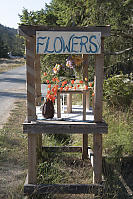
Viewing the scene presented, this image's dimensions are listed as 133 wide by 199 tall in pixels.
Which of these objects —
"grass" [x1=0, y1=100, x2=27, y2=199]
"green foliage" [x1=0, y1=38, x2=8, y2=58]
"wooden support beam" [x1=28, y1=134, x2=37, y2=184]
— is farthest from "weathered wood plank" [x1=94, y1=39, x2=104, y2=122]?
"green foliage" [x1=0, y1=38, x2=8, y2=58]

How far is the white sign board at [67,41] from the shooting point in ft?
8.87

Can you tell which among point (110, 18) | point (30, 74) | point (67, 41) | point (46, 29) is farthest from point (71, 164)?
point (110, 18)

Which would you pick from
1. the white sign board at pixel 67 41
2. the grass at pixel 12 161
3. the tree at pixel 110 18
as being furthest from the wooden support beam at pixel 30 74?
the tree at pixel 110 18

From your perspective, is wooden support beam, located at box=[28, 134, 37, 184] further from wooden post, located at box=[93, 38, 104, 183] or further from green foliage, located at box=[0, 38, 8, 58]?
green foliage, located at box=[0, 38, 8, 58]

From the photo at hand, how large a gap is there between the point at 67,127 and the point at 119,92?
450 cm

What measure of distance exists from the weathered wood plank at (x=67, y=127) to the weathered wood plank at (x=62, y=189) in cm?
74

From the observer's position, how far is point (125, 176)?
3.79 metres

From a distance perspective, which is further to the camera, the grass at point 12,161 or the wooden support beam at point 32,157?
the grass at point 12,161

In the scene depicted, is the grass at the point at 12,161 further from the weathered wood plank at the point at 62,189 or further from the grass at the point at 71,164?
the weathered wood plank at the point at 62,189

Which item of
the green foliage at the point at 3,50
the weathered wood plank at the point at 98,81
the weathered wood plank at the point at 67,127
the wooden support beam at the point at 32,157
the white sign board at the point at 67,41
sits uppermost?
the green foliage at the point at 3,50

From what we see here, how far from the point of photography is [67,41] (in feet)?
8.89

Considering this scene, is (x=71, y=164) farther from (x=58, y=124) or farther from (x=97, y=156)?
(x=58, y=124)

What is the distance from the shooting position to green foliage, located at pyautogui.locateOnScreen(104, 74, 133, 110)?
6918 millimetres

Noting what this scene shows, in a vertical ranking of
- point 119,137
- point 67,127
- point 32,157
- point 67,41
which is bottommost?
point 119,137
